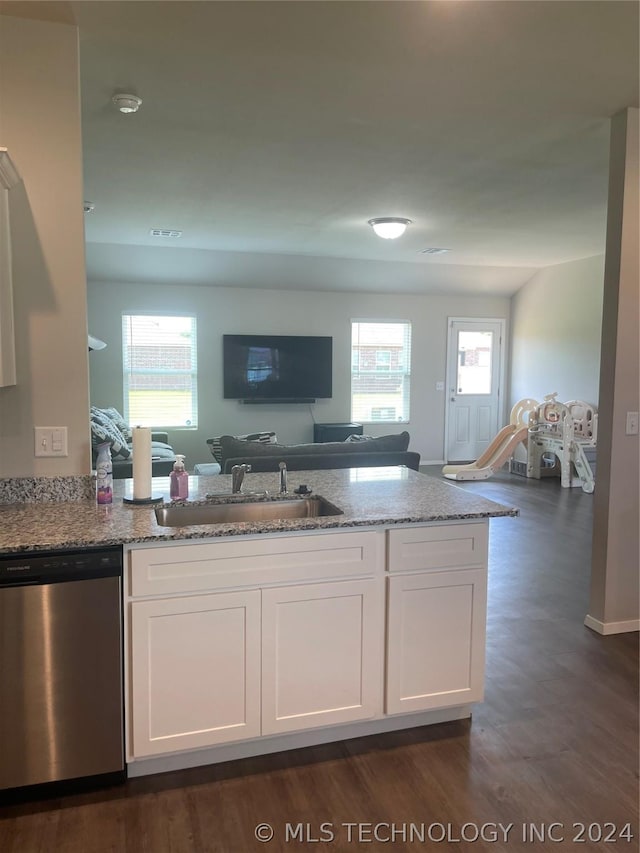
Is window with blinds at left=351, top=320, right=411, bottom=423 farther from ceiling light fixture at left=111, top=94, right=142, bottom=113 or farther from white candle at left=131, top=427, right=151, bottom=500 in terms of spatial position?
white candle at left=131, top=427, right=151, bottom=500

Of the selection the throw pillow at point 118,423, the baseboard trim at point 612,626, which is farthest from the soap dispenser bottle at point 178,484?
the throw pillow at point 118,423

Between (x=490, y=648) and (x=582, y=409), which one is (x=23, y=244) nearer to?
(x=490, y=648)

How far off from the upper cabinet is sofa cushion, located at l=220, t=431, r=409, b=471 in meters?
2.20

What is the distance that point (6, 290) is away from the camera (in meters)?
2.29

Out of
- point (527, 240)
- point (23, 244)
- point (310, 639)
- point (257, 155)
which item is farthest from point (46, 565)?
point (527, 240)

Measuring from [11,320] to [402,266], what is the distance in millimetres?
6224

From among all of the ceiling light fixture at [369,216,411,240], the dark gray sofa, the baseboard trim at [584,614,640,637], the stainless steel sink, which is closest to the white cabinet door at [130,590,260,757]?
the stainless steel sink

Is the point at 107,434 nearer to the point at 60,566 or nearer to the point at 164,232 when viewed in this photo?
the point at 164,232

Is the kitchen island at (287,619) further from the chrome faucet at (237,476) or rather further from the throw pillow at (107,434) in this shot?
the throw pillow at (107,434)

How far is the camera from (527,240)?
6426 millimetres

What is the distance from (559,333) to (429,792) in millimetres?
6944

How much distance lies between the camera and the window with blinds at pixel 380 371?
8562 mm

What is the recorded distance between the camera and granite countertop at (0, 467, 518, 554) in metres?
1.98

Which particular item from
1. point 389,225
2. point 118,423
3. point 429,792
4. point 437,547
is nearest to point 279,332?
point 118,423
